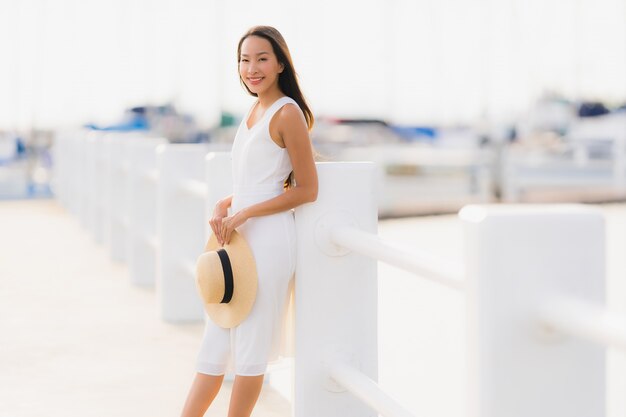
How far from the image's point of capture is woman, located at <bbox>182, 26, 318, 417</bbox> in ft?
9.53

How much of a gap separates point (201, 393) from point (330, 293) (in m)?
0.50

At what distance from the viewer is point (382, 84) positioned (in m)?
29.4

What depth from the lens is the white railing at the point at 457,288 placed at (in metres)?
1.66

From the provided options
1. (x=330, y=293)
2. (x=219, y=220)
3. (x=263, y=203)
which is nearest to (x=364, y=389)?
(x=330, y=293)

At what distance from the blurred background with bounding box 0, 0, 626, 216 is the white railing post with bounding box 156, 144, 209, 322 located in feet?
25.1

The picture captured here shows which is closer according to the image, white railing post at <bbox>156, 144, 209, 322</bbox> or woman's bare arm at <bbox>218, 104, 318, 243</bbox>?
woman's bare arm at <bbox>218, 104, 318, 243</bbox>

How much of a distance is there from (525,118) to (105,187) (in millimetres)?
26679

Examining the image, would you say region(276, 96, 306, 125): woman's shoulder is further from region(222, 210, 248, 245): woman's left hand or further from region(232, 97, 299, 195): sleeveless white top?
region(222, 210, 248, 245): woman's left hand

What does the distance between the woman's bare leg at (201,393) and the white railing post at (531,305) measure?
142cm

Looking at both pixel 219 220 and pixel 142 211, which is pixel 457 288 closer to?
pixel 219 220

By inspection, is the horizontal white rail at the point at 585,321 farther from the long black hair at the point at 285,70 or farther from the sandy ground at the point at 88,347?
the sandy ground at the point at 88,347

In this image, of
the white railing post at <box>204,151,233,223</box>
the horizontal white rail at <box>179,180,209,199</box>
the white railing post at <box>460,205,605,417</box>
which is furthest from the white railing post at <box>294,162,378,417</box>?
the horizontal white rail at <box>179,180,209,199</box>

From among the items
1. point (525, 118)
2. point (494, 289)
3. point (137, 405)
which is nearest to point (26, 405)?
point (137, 405)

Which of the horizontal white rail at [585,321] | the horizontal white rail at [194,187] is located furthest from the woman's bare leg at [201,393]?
the horizontal white rail at [194,187]
